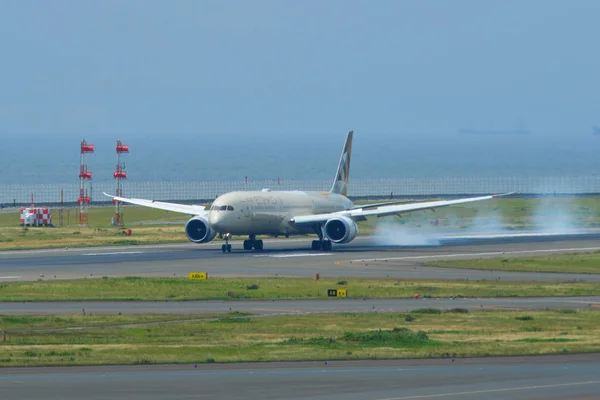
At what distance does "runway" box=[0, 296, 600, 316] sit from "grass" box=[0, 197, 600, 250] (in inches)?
1742

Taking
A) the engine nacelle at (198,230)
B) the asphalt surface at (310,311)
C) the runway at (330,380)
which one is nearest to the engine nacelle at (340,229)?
the asphalt surface at (310,311)

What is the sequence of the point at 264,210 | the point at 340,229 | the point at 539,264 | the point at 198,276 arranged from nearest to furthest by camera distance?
the point at 198,276
the point at 539,264
the point at 264,210
the point at 340,229

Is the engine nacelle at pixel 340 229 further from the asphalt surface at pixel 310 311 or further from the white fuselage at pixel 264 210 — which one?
the white fuselage at pixel 264 210

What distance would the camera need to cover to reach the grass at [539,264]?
7800 cm

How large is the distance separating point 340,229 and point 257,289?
1316 inches

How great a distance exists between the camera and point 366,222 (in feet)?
427

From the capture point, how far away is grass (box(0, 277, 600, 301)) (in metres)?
59.9

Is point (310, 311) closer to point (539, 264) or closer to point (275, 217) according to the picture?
point (539, 264)

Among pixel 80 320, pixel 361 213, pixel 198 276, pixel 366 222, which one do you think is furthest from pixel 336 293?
pixel 366 222

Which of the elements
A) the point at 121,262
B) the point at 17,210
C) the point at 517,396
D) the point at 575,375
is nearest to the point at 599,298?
the point at 575,375

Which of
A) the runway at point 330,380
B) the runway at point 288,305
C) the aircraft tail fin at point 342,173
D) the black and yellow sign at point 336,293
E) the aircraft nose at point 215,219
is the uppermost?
the aircraft tail fin at point 342,173

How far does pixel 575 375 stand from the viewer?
3516 centimetres

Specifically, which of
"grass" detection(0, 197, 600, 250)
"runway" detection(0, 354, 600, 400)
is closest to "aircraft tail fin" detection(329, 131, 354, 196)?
"grass" detection(0, 197, 600, 250)

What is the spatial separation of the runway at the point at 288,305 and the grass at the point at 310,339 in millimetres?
3274
